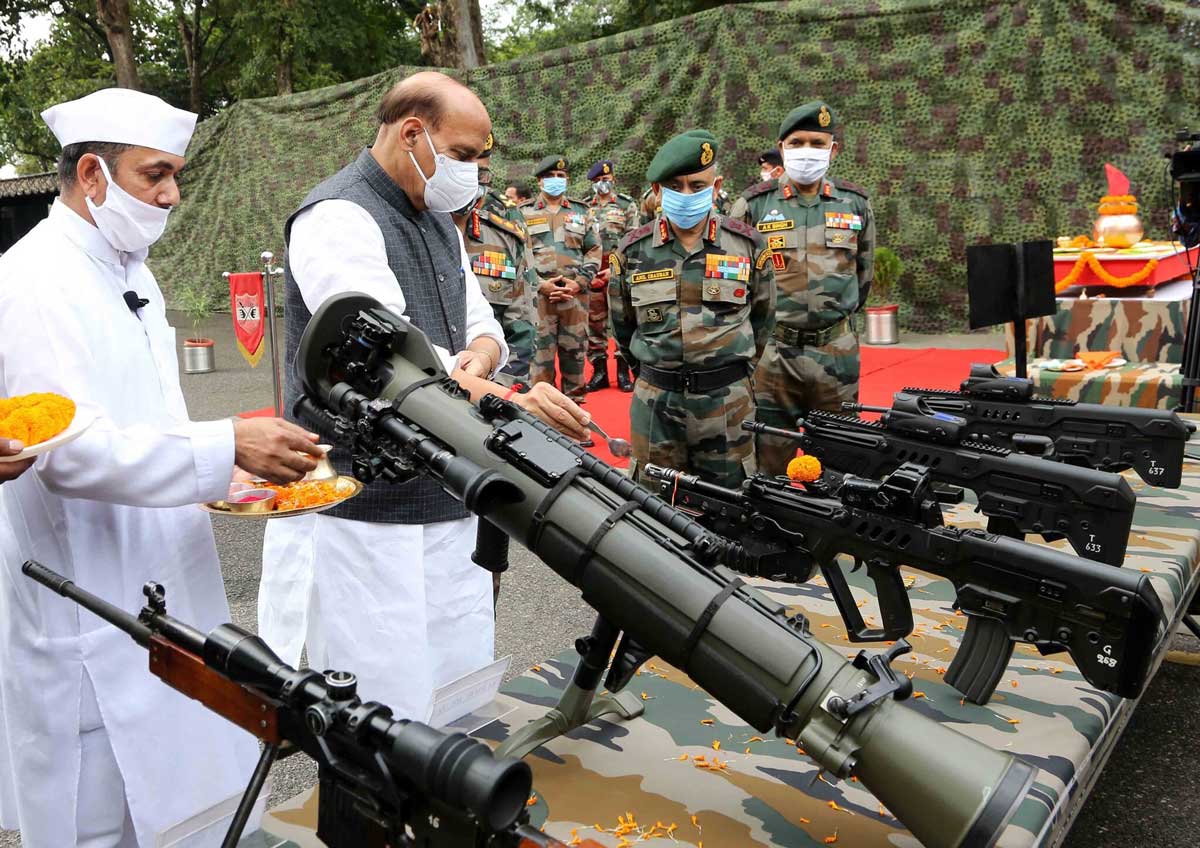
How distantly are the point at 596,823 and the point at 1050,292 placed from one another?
4.01 meters

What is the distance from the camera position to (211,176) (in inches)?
635

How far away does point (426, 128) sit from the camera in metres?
2.19

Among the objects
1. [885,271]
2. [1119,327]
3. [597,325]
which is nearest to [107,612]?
[1119,327]

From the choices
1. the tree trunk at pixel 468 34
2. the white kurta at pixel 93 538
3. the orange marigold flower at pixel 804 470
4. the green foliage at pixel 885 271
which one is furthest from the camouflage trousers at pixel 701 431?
the tree trunk at pixel 468 34

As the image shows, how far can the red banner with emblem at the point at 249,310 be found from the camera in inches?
255

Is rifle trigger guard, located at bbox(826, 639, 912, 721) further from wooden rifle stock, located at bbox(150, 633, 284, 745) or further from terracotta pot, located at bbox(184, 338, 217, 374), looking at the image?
terracotta pot, located at bbox(184, 338, 217, 374)

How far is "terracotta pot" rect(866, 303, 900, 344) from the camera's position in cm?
989

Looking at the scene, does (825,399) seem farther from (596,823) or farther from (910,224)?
(910,224)

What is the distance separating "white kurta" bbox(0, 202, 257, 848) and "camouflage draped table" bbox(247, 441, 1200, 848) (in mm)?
412

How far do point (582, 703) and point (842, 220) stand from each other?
406 centimetres

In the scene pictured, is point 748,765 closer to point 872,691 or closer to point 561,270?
point 872,691

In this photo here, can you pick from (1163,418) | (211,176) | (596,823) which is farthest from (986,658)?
(211,176)

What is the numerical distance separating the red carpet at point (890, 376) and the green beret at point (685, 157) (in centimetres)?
280

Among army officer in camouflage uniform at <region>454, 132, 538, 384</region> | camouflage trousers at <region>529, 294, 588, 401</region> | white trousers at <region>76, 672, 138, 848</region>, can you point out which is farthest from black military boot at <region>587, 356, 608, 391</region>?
white trousers at <region>76, 672, 138, 848</region>
